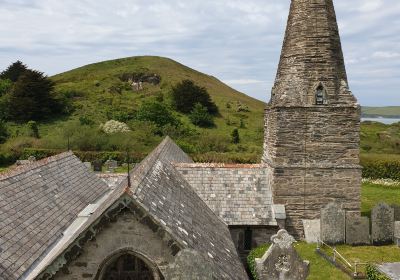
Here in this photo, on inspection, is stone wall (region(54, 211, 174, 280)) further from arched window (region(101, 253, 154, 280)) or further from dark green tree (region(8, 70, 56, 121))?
dark green tree (region(8, 70, 56, 121))

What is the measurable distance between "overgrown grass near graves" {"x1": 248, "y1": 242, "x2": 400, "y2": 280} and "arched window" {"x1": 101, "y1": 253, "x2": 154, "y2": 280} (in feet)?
23.9

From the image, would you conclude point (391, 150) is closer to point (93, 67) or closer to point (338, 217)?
point (338, 217)

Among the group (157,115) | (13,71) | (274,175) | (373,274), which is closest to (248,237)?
(274,175)

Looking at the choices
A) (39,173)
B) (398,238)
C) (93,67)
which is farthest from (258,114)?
(39,173)

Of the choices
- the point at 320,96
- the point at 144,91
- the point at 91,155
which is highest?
the point at 144,91

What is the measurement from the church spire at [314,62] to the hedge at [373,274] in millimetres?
6927

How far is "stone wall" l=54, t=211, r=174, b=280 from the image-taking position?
8047 mm

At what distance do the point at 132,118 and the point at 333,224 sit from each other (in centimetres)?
5044

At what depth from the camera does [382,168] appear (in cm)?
4038

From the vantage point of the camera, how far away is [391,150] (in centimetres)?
5622

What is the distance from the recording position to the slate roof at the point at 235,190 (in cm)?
1689

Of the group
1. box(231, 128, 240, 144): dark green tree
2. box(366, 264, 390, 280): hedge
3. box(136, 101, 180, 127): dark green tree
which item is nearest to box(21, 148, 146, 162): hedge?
box(136, 101, 180, 127): dark green tree

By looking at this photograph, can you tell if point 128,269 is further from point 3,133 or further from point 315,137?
point 3,133

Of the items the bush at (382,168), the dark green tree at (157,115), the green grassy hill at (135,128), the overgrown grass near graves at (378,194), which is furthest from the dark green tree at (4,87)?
the overgrown grass near graves at (378,194)
